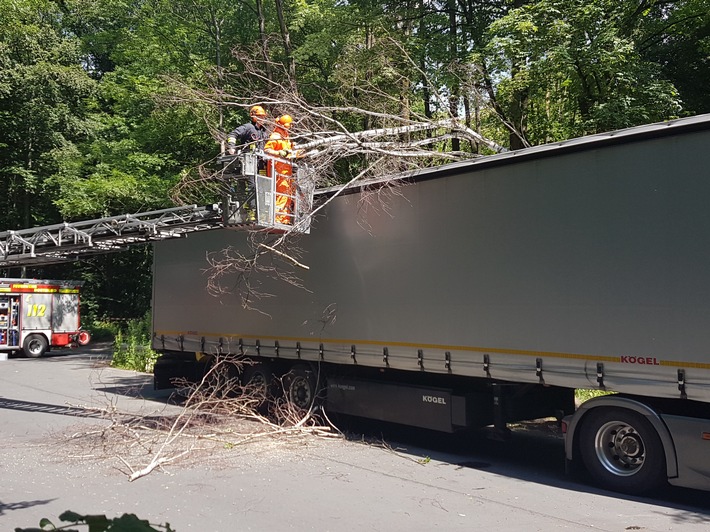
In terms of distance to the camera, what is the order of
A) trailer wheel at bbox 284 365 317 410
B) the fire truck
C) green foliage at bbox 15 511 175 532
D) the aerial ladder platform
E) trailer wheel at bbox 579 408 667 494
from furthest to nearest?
the fire truck
trailer wheel at bbox 284 365 317 410
the aerial ladder platform
trailer wheel at bbox 579 408 667 494
green foliage at bbox 15 511 175 532

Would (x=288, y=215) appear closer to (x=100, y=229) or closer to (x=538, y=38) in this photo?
(x=100, y=229)

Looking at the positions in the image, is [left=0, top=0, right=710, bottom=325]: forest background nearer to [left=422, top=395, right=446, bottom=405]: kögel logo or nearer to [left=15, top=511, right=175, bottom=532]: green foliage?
[left=422, top=395, right=446, bottom=405]: kögel logo

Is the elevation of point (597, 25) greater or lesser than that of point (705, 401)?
greater

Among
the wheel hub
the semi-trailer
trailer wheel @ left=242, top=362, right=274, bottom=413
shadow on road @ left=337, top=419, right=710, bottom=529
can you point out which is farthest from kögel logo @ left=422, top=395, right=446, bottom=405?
trailer wheel @ left=242, top=362, right=274, bottom=413

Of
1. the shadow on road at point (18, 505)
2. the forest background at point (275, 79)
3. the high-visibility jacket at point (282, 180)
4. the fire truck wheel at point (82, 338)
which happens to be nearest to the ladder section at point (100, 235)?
the forest background at point (275, 79)

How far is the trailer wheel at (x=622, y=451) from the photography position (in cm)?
738

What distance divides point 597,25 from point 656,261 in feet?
30.5

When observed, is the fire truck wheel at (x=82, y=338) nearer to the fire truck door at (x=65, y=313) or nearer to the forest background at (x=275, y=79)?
the fire truck door at (x=65, y=313)

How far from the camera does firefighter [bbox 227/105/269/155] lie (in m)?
10.3

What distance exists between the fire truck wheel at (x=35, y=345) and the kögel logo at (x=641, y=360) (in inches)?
998

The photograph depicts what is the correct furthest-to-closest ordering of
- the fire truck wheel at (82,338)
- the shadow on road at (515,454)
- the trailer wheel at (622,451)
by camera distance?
the fire truck wheel at (82,338) → the shadow on road at (515,454) → the trailer wheel at (622,451)

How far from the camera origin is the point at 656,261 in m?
7.41

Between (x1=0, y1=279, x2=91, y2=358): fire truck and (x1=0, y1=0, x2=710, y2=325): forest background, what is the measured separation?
11.8 feet

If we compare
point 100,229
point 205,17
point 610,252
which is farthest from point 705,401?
point 205,17
